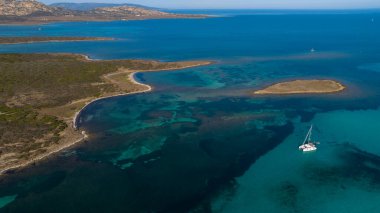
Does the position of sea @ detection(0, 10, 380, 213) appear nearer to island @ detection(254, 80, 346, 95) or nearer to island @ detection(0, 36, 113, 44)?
island @ detection(254, 80, 346, 95)

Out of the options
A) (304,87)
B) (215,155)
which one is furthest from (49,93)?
(304,87)

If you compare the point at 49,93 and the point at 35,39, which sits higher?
the point at 49,93

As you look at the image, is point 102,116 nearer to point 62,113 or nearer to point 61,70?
point 62,113

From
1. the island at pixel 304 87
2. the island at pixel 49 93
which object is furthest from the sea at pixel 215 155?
the island at pixel 49 93

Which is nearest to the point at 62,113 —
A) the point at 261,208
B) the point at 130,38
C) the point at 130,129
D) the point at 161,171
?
the point at 130,129

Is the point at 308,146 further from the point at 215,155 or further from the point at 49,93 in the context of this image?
the point at 49,93

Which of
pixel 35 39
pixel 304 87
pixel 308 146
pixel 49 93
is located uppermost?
pixel 304 87
